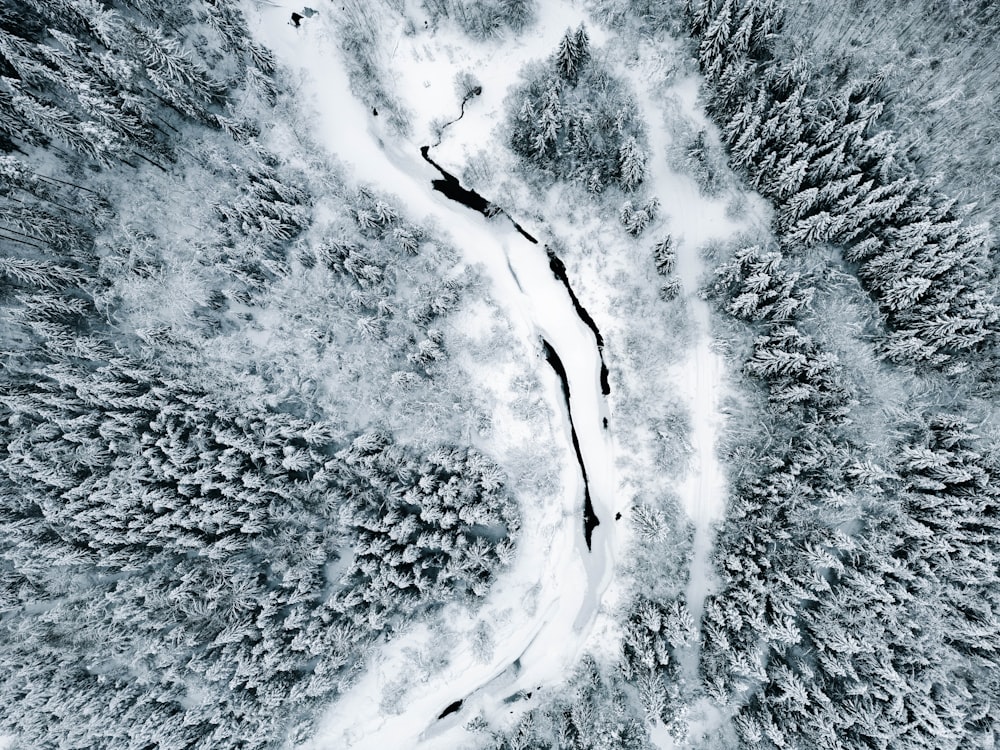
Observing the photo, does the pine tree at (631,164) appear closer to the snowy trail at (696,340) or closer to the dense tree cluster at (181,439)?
the snowy trail at (696,340)

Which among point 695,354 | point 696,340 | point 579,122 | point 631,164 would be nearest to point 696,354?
point 695,354

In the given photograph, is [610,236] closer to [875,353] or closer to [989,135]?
[875,353]

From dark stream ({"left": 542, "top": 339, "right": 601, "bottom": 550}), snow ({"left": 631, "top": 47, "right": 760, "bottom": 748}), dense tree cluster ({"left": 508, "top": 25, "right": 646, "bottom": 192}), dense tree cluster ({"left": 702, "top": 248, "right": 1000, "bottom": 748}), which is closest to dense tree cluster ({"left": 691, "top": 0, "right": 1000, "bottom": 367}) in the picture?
snow ({"left": 631, "top": 47, "right": 760, "bottom": 748})

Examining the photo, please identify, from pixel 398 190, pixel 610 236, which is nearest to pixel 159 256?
pixel 398 190

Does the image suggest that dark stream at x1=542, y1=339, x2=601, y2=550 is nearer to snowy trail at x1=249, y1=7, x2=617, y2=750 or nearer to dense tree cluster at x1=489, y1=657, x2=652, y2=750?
snowy trail at x1=249, y1=7, x2=617, y2=750

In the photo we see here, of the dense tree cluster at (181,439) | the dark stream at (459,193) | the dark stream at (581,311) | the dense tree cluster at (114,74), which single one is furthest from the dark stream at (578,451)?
the dense tree cluster at (114,74)

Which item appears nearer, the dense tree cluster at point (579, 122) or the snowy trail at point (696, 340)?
the snowy trail at point (696, 340)

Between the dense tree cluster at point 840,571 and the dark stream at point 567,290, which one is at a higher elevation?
the dark stream at point 567,290
